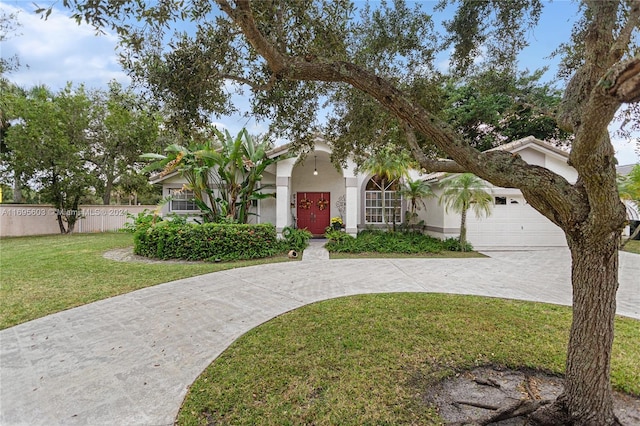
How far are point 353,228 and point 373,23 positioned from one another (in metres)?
9.33

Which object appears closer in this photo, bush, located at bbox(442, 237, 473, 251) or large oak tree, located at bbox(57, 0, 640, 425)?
large oak tree, located at bbox(57, 0, 640, 425)

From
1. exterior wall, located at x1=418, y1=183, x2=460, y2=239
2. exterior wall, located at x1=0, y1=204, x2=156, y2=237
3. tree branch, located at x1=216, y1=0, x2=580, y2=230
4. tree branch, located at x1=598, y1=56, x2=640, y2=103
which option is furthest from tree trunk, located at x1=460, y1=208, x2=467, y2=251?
exterior wall, located at x1=0, y1=204, x2=156, y2=237

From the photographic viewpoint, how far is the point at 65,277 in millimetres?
8195

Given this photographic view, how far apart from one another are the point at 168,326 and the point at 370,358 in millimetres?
3354

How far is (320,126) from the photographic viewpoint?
658cm

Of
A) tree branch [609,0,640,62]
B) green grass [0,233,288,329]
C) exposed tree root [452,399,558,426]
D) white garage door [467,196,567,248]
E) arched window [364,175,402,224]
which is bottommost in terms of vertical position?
exposed tree root [452,399,558,426]

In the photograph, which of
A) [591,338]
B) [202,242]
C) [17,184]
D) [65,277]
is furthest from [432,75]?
[17,184]

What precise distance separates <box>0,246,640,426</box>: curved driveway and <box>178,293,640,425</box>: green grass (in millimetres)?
444

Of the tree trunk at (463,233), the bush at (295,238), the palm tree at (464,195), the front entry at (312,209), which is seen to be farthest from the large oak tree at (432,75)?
the front entry at (312,209)

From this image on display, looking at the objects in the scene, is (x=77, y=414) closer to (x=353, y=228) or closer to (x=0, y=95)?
(x=353, y=228)

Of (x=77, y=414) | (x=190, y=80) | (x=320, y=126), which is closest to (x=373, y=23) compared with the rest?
(x=320, y=126)

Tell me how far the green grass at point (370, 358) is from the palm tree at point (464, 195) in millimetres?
6658

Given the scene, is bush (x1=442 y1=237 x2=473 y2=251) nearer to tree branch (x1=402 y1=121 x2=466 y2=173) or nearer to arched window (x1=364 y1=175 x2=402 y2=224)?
arched window (x1=364 y1=175 x2=402 y2=224)

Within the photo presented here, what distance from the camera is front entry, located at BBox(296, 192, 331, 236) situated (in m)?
16.6
